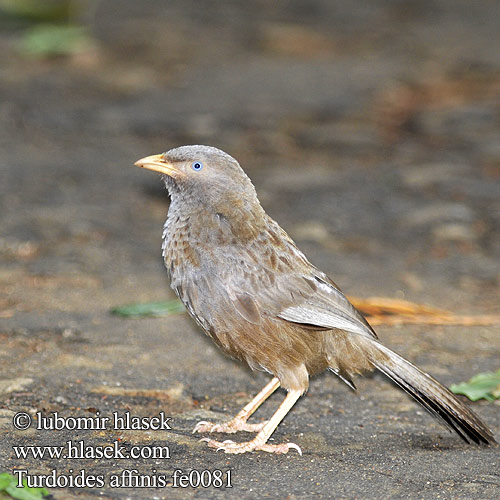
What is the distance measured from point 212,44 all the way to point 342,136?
3.77 meters

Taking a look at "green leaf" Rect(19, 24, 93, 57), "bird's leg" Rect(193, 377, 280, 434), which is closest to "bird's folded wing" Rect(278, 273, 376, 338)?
"bird's leg" Rect(193, 377, 280, 434)

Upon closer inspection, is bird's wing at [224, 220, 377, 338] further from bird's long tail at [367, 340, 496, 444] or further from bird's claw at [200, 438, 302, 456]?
bird's claw at [200, 438, 302, 456]

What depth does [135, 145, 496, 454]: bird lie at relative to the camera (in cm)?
428

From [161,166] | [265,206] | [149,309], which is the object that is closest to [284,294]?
[161,166]

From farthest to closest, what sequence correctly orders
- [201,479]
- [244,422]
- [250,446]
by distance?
[244,422] → [250,446] → [201,479]

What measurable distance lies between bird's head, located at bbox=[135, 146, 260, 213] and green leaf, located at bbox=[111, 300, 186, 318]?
1098 mm

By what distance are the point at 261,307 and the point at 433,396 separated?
936 mm

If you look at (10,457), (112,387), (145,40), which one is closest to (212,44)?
(145,40)

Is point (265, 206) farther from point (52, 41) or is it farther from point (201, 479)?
point (52, 41)

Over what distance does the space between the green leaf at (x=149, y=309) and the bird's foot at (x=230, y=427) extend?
1346 millimetres

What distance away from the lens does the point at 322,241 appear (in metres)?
7.09

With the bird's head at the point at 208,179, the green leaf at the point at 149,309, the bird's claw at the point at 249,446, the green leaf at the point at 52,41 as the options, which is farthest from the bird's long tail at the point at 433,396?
the green leaf at the point at 52,41

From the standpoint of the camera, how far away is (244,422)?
438 centimetres

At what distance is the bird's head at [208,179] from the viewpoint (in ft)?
15.0
